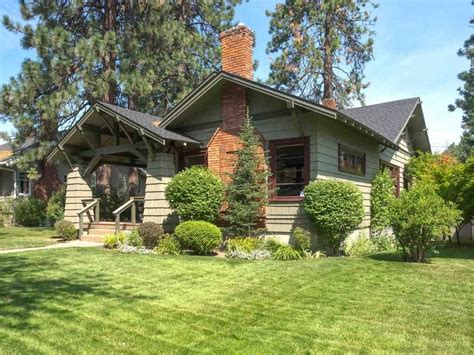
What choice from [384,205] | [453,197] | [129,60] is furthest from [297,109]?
[129,60]

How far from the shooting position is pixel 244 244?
35.3ft

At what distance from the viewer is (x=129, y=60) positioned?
20516 millimetres

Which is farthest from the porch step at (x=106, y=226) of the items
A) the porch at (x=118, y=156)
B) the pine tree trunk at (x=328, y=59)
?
the pine tree trunk at (x=328, y=59)

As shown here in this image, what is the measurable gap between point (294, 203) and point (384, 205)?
4979mm

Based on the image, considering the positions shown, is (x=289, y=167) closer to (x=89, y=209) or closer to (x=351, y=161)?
(x=351, y=161)

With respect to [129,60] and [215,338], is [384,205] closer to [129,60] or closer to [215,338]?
[215,338]

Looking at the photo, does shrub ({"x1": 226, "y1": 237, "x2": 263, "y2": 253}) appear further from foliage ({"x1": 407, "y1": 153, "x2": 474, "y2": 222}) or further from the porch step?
foliage ({"x1": 407, "y1": 153, "x2": 474, "y2": 222})

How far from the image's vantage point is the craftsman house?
38.2 ft

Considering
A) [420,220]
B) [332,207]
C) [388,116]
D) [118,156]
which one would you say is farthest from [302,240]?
[388,116]

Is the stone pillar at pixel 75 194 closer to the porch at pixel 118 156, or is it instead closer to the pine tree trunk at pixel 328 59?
the porch at pixel 118 156

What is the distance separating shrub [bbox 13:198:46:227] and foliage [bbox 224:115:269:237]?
14717 millimetres

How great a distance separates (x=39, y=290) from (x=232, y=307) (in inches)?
118

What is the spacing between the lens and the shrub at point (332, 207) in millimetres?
10734

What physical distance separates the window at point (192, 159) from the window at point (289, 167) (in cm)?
257
